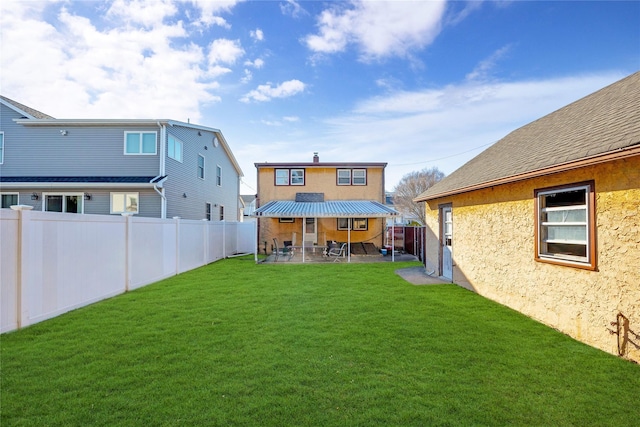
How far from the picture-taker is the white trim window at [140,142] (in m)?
15.5

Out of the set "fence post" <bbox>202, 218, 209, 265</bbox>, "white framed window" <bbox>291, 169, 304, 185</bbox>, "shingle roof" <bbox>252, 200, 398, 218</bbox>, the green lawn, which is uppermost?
"white framed window" <bbox>291, 169, 304, 185</bbox>

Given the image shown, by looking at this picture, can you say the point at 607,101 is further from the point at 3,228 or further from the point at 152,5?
the point at 152,5

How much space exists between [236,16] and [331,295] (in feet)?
37.5

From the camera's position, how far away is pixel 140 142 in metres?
15.5

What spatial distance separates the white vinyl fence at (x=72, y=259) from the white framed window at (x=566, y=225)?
33.0ft

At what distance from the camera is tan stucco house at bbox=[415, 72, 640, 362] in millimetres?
4633

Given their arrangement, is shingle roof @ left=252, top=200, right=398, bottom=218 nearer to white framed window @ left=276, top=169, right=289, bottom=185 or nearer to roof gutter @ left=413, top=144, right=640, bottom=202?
white framed window @ left=276, top=169, right=289, bottom=185

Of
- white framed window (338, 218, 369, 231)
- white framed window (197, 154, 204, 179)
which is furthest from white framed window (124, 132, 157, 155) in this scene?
white framed window (338, 218, 369, 231)

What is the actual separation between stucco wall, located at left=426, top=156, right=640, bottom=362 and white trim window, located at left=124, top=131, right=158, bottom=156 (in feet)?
50.0

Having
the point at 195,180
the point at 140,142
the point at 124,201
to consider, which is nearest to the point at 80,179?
the point at 124,201

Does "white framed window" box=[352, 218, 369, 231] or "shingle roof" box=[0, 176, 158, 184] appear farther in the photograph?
"white framed window" box=[352, 218, 369, 231]

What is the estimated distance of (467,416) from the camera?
3064mm

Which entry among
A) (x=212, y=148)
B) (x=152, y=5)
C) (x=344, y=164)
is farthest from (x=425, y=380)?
(x=212, y=148)

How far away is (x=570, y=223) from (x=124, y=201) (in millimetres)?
17576
